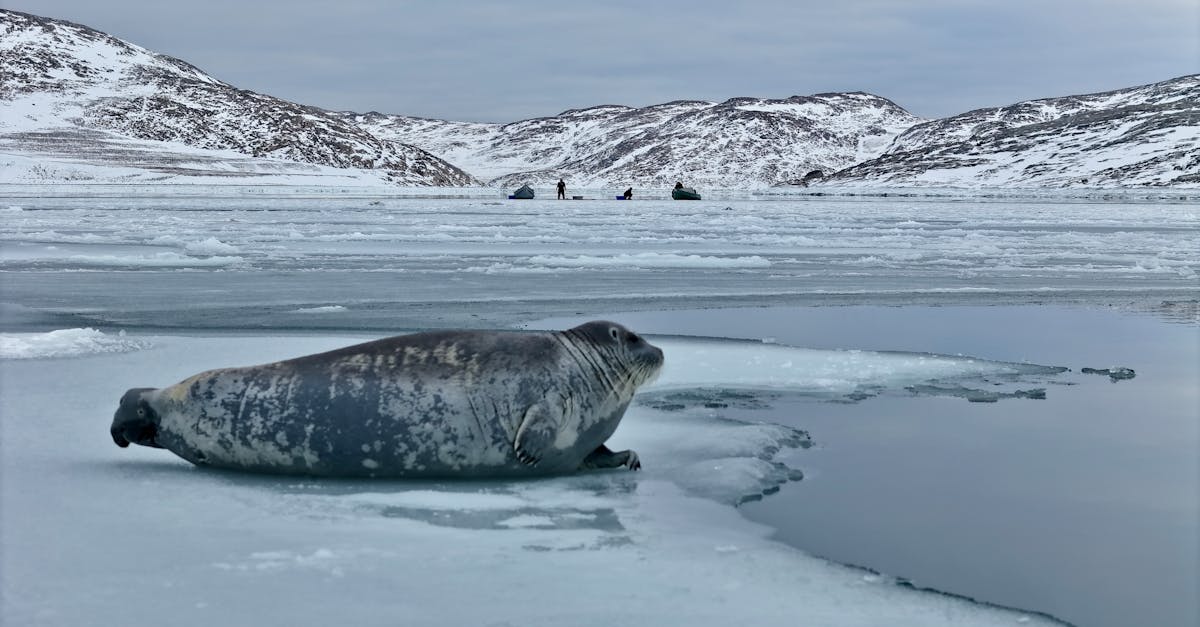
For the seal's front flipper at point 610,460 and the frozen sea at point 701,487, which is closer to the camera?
the frozen sea at point 701,487

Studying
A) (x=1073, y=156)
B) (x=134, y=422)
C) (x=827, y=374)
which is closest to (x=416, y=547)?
(x=134, y=422)

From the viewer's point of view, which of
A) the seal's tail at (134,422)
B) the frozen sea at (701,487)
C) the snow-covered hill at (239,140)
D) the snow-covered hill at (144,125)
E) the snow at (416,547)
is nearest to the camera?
the snow at (416,547)

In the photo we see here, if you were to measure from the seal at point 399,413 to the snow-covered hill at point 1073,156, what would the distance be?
339 feet

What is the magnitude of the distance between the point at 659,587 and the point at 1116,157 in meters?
128

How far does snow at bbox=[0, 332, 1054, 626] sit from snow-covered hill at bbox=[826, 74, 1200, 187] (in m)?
104

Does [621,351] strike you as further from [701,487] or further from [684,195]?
[684,195]

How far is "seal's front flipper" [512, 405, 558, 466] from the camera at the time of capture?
5.12 m

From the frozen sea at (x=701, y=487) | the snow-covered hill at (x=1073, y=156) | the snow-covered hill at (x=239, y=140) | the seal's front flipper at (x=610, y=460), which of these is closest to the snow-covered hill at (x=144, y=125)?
the snow-covered hill at (x=239, y=140)

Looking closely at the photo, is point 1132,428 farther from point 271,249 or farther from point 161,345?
point 271,249

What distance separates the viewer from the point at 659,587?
3.77m

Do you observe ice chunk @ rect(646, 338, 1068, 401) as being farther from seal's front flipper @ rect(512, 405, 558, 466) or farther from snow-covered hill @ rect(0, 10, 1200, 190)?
snow-covered hill @ rect(0, 10, 1200, 190)

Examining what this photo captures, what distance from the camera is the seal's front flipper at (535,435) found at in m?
5.12

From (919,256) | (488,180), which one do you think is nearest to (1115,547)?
(919,256)

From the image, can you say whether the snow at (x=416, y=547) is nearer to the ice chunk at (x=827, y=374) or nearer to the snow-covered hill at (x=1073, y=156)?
the ice chunk at (x=827, y=374)
